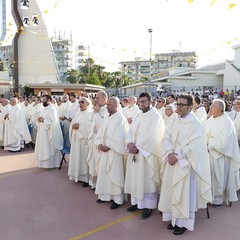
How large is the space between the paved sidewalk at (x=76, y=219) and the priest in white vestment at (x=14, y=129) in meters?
4.18

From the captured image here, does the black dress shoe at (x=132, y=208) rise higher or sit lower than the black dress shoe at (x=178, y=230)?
lower

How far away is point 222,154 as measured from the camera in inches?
235

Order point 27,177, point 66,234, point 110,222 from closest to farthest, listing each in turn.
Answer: point 66,234, point 110,222, point 27,177

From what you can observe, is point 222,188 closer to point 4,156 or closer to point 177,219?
point 177,219

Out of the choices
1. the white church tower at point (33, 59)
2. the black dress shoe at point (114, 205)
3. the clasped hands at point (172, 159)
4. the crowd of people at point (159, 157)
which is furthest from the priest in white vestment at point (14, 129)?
the white church tower at point (33, 59)

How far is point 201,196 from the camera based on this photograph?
16.6 feet

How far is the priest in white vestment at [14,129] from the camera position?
1143 cm

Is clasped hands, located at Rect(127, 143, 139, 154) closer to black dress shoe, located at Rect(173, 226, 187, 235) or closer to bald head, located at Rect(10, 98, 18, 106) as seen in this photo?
black dress shoe, located at Rect(173, 226, 187, 235)

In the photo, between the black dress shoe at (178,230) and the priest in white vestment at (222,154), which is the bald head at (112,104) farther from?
the black dress shoe at (178,230)

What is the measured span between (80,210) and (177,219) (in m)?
1.92

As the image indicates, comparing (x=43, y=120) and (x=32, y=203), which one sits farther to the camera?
(x=43, y=120)

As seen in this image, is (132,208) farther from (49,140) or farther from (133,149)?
(49,140)

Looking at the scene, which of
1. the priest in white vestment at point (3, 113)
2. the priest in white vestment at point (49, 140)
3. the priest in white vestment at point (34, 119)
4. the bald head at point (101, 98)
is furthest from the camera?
the priest in white vestment at point (34, 119)

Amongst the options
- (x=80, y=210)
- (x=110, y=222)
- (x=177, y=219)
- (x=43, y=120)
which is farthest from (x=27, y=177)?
(x=177, y=219)
